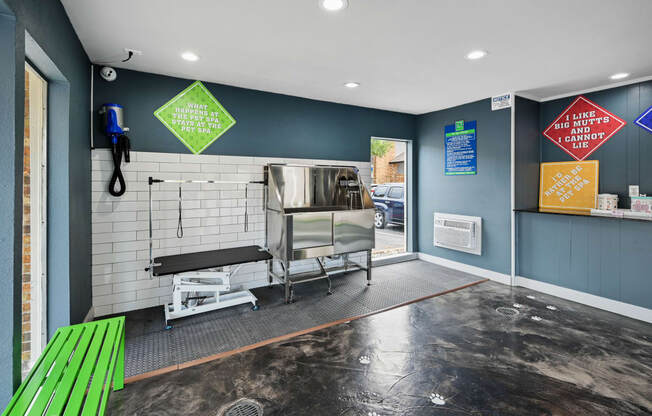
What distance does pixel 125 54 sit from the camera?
9.52ft

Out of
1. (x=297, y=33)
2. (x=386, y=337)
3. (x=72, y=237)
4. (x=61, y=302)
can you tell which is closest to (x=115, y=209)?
(x=72, y=237)

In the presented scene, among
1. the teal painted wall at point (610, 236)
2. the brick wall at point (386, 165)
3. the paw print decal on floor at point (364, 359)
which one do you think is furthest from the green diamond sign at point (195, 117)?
the brick wall at point (386, 165)

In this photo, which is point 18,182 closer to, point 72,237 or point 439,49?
point 72,237

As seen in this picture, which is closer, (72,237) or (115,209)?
(72,237)

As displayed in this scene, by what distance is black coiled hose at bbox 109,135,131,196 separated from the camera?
123 inches

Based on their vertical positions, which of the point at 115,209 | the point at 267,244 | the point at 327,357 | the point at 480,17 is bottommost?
the point at 327,357

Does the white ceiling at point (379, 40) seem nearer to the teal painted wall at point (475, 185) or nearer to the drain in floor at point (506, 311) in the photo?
the teal painted wall at point (475, 185)

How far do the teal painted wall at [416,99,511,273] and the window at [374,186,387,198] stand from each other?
6.85ft

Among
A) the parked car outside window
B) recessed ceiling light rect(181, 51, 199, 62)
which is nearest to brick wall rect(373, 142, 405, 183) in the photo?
the parked car outside window

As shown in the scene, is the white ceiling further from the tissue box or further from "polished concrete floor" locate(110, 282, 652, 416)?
"polished concrete floor" locate(110, 282, 652, 416)

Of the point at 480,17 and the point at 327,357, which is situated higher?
the point at 480,17

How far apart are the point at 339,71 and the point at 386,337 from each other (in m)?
2.65

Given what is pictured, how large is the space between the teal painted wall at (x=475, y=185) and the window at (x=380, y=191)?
2087 mm

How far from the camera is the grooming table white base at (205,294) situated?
307 centimetres
